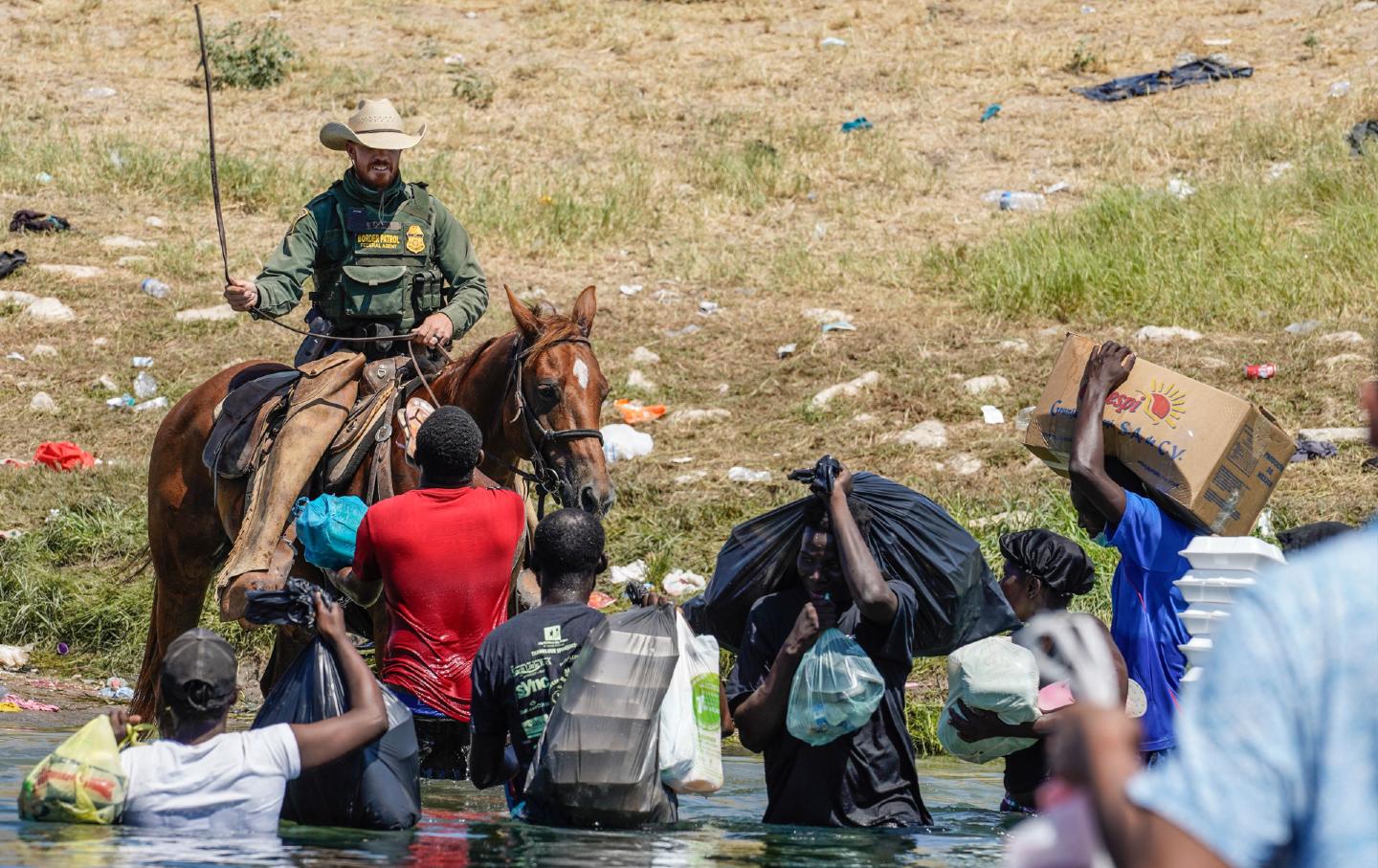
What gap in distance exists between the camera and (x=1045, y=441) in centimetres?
559

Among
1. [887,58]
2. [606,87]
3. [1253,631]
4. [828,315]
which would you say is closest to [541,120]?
[606,87]

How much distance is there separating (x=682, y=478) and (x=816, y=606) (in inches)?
247

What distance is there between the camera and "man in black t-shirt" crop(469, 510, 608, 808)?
475 cm

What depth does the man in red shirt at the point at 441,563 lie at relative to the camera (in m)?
5.38

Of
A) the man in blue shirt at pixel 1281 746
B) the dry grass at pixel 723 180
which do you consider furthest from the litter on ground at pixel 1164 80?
the man in blue shirt at pixel 1281 746

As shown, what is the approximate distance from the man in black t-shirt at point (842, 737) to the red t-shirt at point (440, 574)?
96 cm

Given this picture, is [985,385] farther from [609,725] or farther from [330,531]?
[609,725]

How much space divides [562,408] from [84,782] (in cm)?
269

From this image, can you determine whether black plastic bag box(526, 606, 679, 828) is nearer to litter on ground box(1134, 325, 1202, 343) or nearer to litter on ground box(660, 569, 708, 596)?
litter on ground box(660, 569, 708, 596)

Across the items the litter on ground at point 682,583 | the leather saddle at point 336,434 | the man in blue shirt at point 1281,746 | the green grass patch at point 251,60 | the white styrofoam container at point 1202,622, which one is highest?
the man in blue shirt at point 1281,746

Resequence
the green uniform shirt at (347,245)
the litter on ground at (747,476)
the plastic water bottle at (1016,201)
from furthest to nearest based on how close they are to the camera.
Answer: the plastic water bottle at (1016,201) < the litter on ground at (747,476) < the green uniform shirt at (347,245)

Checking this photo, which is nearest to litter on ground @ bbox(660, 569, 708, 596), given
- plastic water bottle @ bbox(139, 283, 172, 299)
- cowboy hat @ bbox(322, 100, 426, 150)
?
cowboy hat @ bbox(322, 100, 426, 150)

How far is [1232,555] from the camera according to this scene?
420cm

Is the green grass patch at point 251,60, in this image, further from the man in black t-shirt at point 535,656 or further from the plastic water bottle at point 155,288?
the man in black t-shirt at point 535,656
